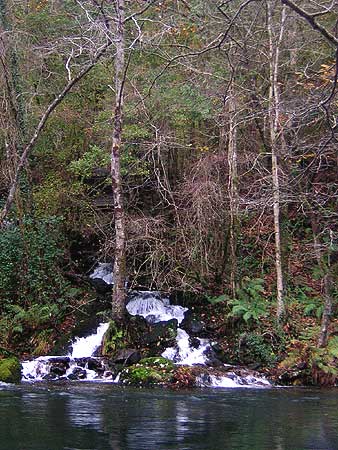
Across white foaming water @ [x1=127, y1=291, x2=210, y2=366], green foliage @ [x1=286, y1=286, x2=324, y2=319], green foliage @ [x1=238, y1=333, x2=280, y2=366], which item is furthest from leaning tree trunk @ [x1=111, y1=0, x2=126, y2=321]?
green foliage @ [x1=286, y1=286, x2=324, y2=319]

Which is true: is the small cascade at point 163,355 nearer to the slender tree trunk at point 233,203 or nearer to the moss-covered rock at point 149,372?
the moss-covered rock at point 149,372

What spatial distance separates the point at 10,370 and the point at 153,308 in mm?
4785

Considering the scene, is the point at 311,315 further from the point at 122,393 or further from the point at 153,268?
the point at 122,393

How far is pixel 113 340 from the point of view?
14789mm

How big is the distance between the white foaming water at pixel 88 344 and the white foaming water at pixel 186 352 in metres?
1.67

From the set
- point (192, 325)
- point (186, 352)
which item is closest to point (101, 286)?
point (192, 325)

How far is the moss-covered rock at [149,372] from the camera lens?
41.5 ft

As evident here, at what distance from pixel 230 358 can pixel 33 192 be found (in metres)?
8.10

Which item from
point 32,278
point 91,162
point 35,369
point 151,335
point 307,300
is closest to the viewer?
point 35,369

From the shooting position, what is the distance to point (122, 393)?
11.4m

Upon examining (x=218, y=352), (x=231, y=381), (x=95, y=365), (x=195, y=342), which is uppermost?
(x=195, y=342)

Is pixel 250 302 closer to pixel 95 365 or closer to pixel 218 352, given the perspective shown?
pixel 218 352

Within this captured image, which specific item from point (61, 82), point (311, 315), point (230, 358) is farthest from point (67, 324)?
point (61, 82)

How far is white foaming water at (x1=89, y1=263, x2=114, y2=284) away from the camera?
1824 centimetres
